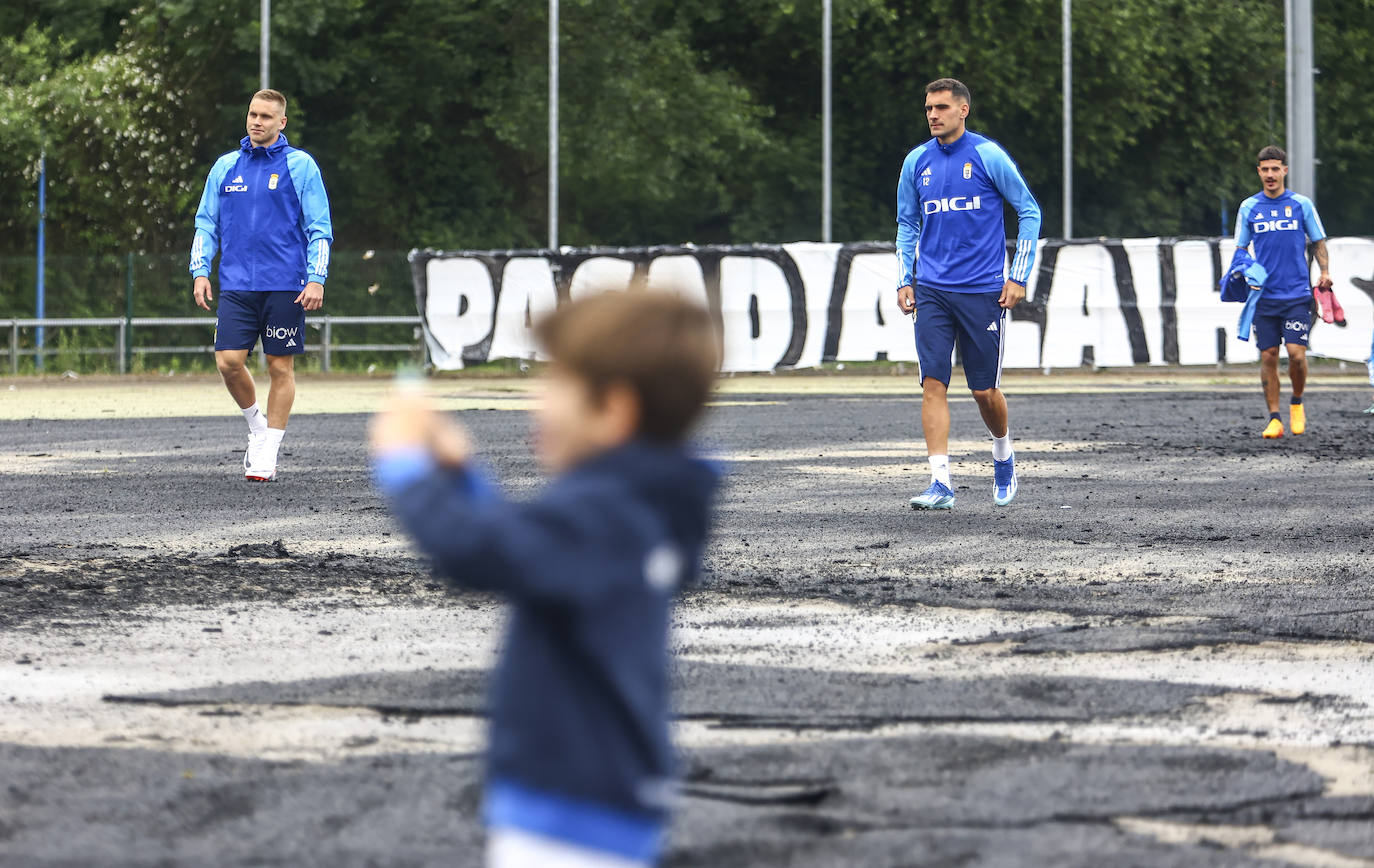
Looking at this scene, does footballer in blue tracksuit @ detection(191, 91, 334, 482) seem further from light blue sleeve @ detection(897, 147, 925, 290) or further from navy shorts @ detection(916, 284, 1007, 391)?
navy shorts @ detection(916, 284, 1007, 391)

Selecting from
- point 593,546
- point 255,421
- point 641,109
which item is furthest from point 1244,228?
point 641,109

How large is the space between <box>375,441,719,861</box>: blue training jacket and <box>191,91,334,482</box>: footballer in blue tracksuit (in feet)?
29.0

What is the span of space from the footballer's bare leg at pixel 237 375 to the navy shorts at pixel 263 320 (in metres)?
0.05

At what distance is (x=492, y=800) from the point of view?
2689 mm

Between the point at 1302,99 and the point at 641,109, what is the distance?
12.6 meters

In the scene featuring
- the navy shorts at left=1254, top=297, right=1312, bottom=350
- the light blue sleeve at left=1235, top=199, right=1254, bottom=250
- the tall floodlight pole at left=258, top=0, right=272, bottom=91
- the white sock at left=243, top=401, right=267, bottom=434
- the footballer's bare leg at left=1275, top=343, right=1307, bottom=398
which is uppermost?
the tall floodlight pole at left=258, top=0, right=272, bottom=91

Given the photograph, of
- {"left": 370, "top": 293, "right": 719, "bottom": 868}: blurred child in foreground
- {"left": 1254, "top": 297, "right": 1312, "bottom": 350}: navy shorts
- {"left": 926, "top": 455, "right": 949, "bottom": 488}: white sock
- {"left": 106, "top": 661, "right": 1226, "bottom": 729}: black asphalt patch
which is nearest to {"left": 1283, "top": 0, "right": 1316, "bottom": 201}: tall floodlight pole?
{"left": 1254, "top": 297, "right": 1312, "bottom": 350}: navy shorts

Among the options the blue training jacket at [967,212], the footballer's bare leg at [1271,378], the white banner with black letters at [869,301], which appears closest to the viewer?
the blue training jacket at [967,212]

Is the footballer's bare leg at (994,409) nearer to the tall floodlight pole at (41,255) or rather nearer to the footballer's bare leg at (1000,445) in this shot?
the footballer's bare leg at (1000,445)

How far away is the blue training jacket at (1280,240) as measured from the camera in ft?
49.2

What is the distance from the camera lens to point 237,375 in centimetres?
1142

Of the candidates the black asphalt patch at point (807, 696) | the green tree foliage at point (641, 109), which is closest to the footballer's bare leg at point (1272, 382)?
the black asphalt patch at point (807, 696)

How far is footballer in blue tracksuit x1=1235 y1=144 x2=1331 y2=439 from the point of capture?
14945mm

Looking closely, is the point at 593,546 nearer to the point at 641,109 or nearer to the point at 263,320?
the point at 263,320
